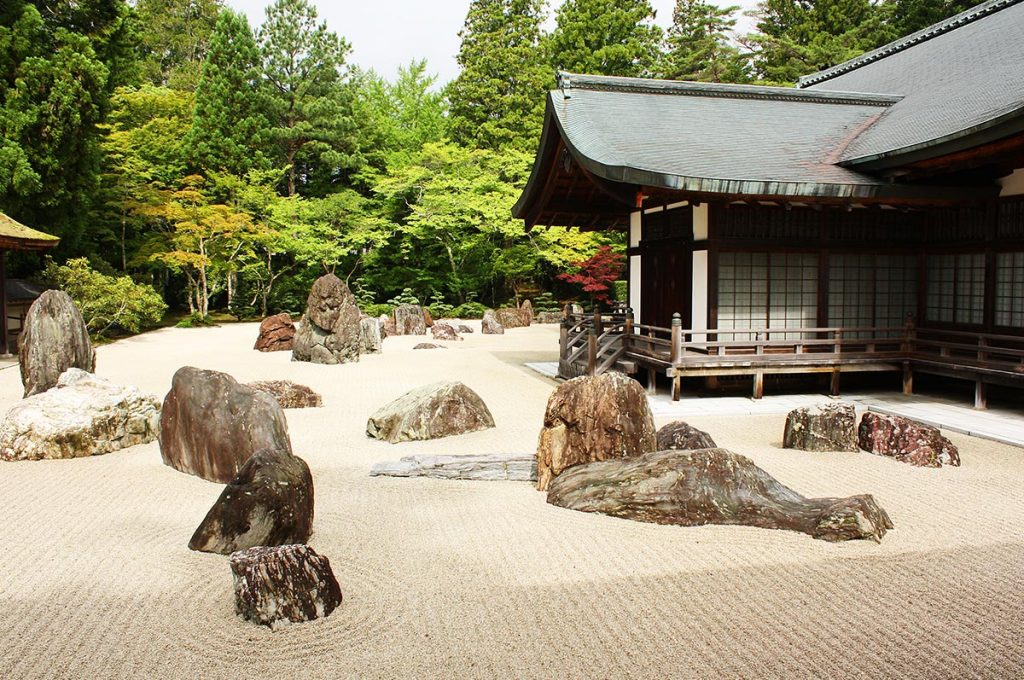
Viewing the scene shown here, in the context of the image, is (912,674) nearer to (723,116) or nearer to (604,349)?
(604,349)

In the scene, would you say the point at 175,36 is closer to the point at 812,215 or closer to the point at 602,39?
the point at 602,39

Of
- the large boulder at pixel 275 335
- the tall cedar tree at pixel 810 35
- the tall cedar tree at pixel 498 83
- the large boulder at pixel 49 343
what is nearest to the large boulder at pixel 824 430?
the large boulder at pixel 49 343

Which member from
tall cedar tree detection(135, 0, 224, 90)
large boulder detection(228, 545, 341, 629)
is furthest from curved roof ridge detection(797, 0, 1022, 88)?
tall cedar tree detection(135, 0, 224, 90)

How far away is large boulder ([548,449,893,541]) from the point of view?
506 cm

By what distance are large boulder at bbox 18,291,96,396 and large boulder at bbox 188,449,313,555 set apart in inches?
254

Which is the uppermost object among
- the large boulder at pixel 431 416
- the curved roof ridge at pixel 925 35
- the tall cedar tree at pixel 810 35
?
the tall cedar tree at pixel 810 35

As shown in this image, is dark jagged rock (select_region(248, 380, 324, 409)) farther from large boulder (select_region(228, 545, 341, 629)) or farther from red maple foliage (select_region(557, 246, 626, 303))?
red maple foliage (select_region(557, 246, 626, 303))

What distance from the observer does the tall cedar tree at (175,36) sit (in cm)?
3653

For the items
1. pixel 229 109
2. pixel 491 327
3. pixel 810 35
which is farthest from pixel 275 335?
pixel 810 35

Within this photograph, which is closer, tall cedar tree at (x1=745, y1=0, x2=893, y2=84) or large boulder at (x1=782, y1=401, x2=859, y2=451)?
large boulder at (x1=782, y1=401, x2=859, y2=451)

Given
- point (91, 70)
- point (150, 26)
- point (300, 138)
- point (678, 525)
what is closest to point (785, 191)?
point (678, 525)

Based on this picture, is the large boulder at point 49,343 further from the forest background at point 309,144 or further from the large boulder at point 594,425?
the forest background at point 309,144

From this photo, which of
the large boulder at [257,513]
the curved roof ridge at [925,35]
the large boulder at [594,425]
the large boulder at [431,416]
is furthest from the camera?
the curved roof ridge at [925,35]

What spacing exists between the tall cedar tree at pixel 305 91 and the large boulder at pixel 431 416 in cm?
2361
